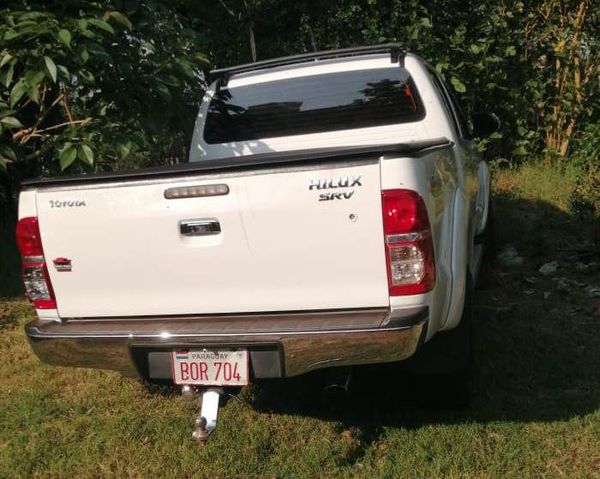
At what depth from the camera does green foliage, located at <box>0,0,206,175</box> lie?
3578 millimetres

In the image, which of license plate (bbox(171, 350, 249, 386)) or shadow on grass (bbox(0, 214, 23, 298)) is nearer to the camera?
license plate (bbox(171, 350, 249, 386))

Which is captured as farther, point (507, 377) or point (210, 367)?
point (507, 377)

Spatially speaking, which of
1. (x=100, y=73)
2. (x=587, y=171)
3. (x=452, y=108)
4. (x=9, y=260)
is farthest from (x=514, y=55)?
(x=9, y=260)

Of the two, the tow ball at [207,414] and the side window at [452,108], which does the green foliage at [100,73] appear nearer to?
the tow ball at [207,414]

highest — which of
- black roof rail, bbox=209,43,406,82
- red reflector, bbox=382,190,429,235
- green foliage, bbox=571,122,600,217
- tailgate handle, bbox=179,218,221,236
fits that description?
black roof rail, bbox=209,43,406,82

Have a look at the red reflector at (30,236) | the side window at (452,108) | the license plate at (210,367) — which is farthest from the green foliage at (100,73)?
the side window at (452,108)

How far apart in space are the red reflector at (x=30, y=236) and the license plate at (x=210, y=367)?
2.55ft

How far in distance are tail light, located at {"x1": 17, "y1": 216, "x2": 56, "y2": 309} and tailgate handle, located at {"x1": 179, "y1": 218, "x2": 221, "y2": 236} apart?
2.25ft

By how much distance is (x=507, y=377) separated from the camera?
12.9ft

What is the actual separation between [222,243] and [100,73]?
6.53 ft

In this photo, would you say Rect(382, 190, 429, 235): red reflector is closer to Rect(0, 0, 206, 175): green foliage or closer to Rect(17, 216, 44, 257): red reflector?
Rect(17, 216, 44, 257): red reflector

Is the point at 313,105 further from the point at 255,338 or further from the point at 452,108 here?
the point at 255,338

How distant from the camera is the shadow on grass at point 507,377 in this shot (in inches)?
138

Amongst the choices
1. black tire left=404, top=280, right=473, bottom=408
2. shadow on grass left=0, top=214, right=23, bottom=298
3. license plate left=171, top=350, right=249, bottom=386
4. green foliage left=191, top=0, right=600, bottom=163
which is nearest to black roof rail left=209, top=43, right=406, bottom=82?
black tire left=404, top=280, right=473, bottom=408
